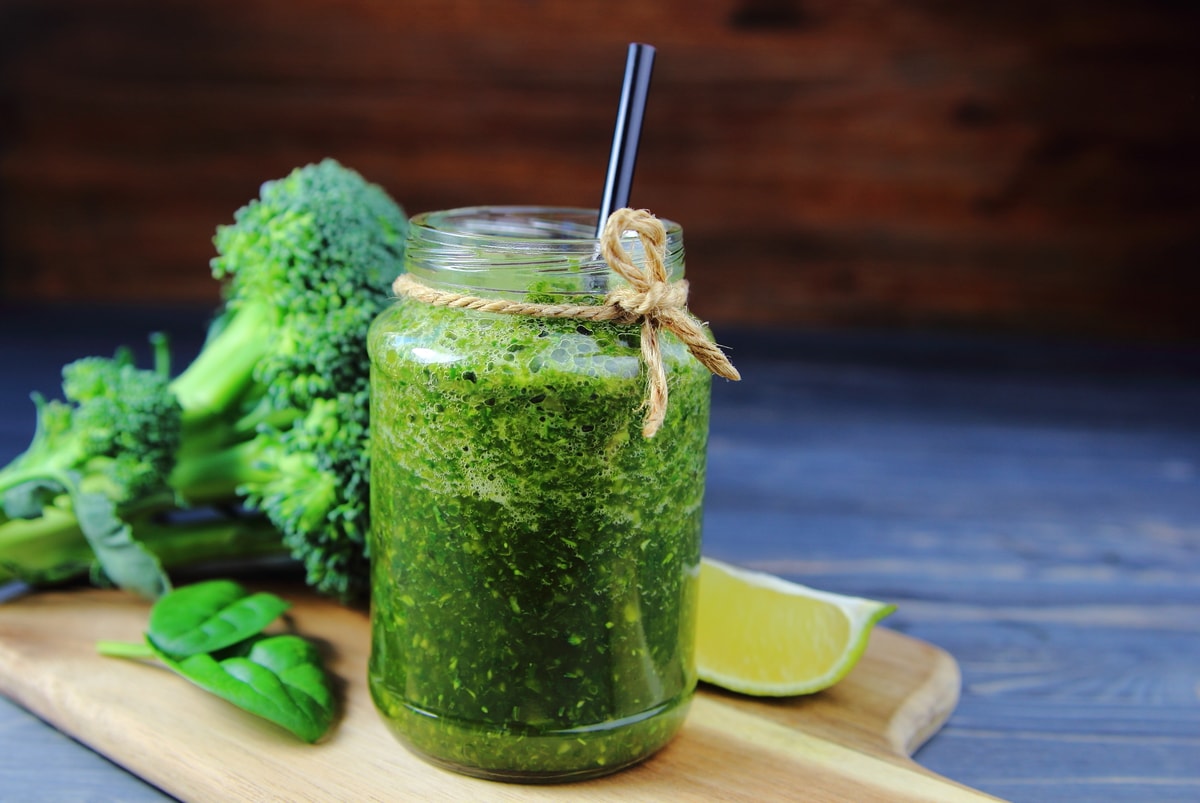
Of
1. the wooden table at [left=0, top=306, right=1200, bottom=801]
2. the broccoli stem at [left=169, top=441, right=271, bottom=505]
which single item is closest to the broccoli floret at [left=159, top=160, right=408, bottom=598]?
the broccoli stem at [left=169, top=441, right=271, bottom=505]

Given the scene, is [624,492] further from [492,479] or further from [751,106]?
[751,106]

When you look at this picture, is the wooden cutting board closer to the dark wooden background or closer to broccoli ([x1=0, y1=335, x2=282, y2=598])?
broccoli ([x1=0, y1=335, x2=282, y2=598])

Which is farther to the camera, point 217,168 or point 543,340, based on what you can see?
point 217,168

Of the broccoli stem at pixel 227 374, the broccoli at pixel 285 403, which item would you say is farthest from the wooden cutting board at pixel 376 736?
the broccoli stem at pixel 227 374

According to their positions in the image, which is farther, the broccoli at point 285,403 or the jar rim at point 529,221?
the broccoli at point 285,403

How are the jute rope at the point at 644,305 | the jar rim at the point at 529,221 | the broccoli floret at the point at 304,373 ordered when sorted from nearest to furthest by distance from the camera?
the jute rope at the point at 644,305, the jar rim at the point at 529,221, the broccoli floret at the point at 304,373

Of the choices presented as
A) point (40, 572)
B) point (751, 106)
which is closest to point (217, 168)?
point (751, 106)

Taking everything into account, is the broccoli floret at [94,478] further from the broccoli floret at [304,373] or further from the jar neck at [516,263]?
the jar neck at [516,263]
